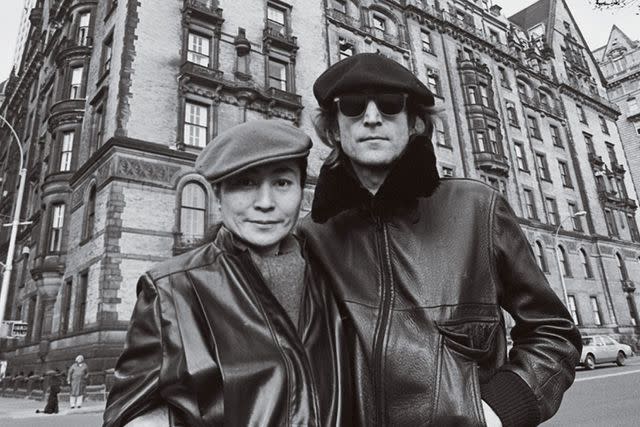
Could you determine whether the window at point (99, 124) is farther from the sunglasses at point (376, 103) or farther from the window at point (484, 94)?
the window at point (484, 94)

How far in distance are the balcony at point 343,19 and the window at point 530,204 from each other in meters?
16.4

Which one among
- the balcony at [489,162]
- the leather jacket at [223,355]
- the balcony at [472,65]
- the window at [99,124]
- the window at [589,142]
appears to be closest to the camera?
the leather jacket at [223,355]

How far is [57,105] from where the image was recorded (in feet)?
67.7

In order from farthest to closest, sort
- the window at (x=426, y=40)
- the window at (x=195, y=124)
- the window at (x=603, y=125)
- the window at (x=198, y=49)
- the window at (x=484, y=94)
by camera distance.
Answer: the window at (x=603, y=125) < the window at (x=484, y=94) < the window at (x=426, y=40) < the window at (x=198, y=49) < the window at (x=195, y=124)

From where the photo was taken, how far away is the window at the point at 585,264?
106ft

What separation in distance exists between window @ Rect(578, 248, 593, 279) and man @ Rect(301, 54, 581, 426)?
117ft

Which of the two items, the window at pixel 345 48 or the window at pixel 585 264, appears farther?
the window at pixel 585 264

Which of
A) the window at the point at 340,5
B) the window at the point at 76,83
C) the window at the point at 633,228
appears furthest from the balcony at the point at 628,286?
the window at the point at 76,83

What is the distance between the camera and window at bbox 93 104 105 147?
17.9m

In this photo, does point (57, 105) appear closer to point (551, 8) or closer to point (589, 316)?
point (589, 316)

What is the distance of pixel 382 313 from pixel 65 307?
18816mm

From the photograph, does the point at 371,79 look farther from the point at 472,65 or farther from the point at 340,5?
the point at 472,65

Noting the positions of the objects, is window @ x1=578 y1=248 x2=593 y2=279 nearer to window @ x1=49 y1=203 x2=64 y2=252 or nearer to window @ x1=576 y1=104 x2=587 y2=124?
window @ x1=576 y1=104 x2=587 y2=124

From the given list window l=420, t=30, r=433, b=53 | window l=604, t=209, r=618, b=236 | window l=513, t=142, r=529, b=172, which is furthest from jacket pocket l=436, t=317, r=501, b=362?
window l=604, t=209, r=618, b=236
